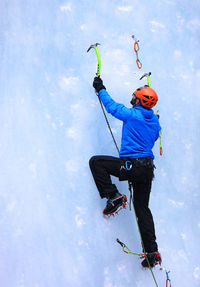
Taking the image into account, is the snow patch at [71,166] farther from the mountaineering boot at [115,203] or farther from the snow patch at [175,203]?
the snow patch at [175,203]

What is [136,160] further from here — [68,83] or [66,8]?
[66,8]

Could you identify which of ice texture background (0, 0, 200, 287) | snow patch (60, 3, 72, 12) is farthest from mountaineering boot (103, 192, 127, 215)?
snow patch (60, 3, 72, 12)

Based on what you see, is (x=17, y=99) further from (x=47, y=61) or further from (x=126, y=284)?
(x=126, y=284)

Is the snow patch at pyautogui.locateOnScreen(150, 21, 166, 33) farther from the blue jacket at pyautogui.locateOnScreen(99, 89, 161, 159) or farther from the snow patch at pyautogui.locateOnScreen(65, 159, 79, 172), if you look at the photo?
the snow patch at pyautogui.locateOnScreen(65, 159, 79, 172)

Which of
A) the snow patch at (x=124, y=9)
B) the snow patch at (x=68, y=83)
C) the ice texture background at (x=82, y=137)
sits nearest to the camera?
the ice texture background at (x=82, y=137)

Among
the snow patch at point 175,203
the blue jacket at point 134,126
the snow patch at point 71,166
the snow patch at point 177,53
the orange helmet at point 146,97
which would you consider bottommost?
the snow patch at point 175,203

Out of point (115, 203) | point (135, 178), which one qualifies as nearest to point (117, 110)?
point (135, 178)

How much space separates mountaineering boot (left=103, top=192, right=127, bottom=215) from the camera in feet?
12.1

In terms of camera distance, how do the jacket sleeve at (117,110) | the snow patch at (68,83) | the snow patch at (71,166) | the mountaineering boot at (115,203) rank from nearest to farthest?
the jacket sleeve at (117,110)
the mountaineering boot at (115,203)
the snow patch at (71,166)
the snow patch at (68,83)

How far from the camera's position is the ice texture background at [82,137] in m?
3.89

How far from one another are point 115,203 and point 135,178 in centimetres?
32

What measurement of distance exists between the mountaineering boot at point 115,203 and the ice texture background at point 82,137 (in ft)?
0.79

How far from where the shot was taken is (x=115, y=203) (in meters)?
3.71

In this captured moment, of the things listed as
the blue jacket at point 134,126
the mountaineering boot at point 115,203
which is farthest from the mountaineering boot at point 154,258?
the blue jacket at point 134,126
